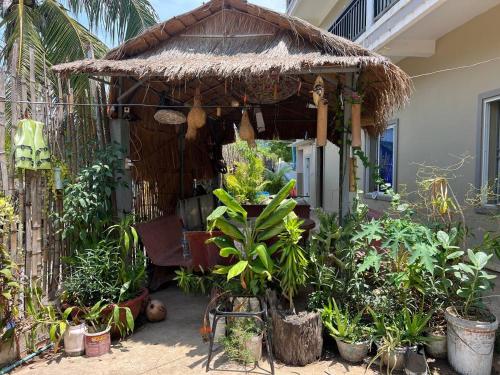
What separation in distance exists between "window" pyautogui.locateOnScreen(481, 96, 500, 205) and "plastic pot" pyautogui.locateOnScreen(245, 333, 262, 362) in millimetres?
3817

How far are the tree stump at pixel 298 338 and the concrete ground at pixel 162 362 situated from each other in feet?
0.24

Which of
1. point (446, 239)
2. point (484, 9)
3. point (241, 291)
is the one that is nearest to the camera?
point (446, 239)

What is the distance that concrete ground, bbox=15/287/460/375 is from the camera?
291 cm

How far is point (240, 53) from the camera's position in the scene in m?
4.09

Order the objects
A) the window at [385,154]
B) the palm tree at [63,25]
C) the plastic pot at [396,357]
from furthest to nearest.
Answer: the window at [385,154] < the palm tree at [63,25] < the plastic pot at [396,357]

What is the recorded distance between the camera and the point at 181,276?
3936mm

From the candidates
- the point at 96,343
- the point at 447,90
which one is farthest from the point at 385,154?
the point at 96,343

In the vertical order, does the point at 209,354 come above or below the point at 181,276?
below

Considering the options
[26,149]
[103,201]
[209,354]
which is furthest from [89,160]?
[209,354]

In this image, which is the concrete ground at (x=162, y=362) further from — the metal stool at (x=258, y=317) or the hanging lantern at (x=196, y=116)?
the hanging lantern at (x=196, y=116)

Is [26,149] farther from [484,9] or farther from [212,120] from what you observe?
[484,9]

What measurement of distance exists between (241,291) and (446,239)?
1882mm

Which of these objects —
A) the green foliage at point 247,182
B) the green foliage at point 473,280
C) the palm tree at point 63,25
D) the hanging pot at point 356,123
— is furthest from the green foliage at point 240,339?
the green foliage at point 247,182

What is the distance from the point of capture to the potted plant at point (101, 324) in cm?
317
